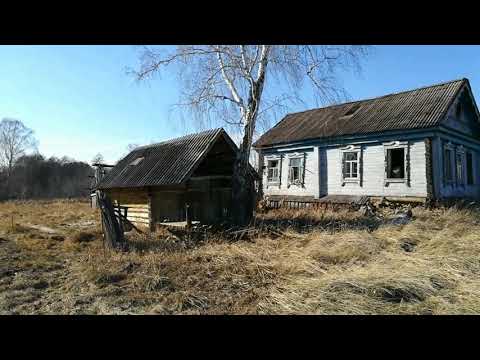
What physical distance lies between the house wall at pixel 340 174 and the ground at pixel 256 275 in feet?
19.1

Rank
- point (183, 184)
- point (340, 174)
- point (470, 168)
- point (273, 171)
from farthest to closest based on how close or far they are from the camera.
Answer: point (273, 171) → point (470, 168) → point (340, 174) → point (183, 184)

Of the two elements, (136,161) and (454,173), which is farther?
(454,173)

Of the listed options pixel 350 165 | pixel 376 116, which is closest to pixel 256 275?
pixel 350 165

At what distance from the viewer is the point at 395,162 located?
17.0 meters

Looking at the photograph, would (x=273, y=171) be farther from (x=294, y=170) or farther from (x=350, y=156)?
(x=350, y=156)

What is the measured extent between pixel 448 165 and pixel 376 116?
4.01 meters

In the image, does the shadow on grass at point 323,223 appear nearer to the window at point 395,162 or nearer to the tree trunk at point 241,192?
the tree trunk at point 241,192

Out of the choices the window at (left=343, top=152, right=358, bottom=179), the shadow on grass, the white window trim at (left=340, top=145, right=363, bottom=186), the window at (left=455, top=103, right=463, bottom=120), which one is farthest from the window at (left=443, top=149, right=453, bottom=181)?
the shadow on grass

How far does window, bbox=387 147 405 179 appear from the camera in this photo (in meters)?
15.2

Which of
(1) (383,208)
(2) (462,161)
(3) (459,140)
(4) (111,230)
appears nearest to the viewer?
(4) (111,230)

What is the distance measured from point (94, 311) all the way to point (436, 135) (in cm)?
1443

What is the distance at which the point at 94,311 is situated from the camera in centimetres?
420
